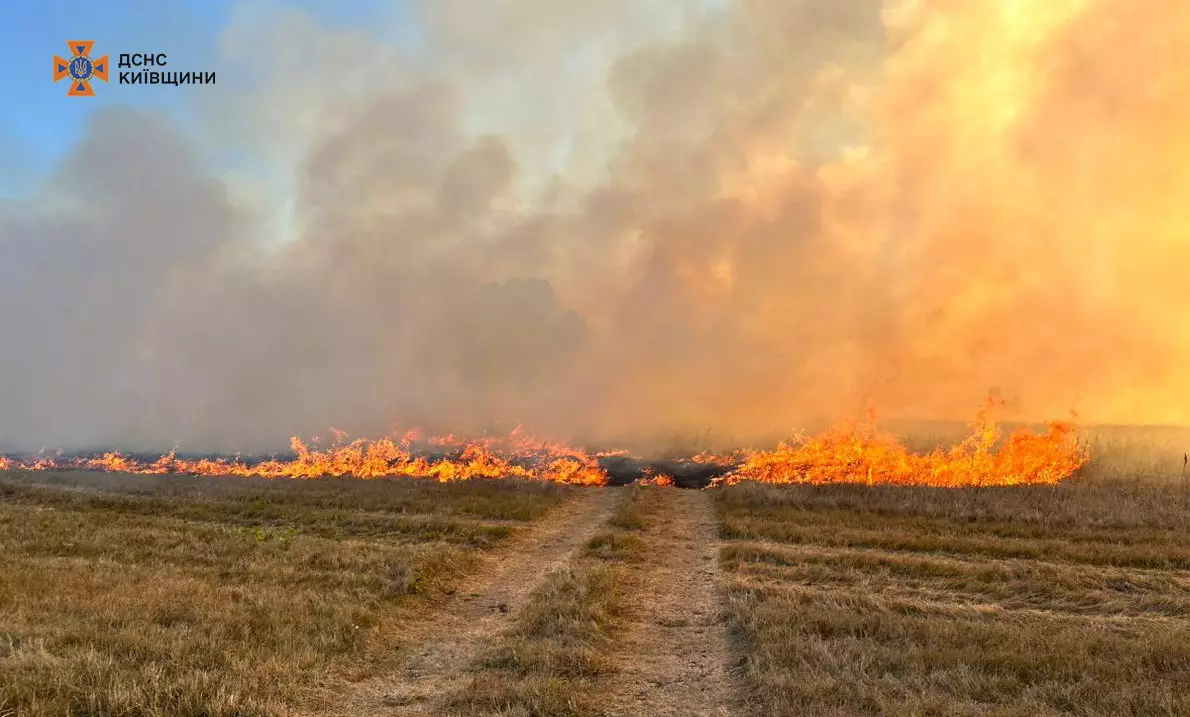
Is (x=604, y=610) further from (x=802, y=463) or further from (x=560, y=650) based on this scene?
(x=802, y=463)

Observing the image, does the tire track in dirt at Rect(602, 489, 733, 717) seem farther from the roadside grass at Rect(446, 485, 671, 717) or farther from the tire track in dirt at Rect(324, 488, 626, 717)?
the tire track in dirt at Rect(324, 488, 626, 717)

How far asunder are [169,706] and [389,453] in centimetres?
3748

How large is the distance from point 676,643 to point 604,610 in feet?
6.16

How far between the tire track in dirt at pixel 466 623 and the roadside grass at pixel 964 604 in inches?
202

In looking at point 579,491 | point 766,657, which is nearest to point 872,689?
point 766,657

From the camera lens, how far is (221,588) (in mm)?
14898

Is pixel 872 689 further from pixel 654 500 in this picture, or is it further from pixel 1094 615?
pixel 654 500

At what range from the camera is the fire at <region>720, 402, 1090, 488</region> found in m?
32.2

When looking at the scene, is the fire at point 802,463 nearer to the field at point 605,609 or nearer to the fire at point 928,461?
the fire at point 928,461

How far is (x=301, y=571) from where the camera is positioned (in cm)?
1684

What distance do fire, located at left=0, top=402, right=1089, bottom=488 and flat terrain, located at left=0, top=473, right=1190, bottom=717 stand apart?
5827mm

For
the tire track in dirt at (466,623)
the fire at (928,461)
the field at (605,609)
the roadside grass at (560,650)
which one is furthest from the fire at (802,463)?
the roadside grass at (560,650)

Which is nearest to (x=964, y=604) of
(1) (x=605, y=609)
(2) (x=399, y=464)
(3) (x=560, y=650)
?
(1) (x=605, y=609)

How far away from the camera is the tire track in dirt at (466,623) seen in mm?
10102
